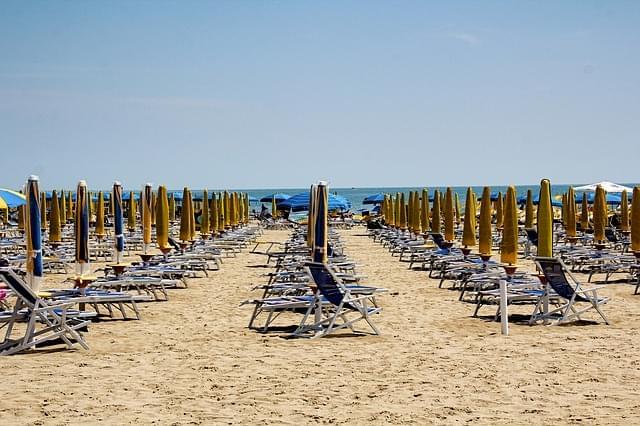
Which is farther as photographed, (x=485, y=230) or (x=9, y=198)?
(x=9, y=198)

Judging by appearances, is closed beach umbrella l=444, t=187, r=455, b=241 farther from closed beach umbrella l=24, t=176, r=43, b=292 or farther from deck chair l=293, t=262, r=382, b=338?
closed beach umbrella l=24, t=176, r=43, b=292

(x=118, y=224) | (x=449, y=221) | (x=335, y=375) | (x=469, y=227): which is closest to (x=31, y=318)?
(x=335, y=375)

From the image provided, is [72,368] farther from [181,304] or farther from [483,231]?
[483,231]

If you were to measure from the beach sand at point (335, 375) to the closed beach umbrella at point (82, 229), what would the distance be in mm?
650

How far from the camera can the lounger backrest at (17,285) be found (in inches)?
303

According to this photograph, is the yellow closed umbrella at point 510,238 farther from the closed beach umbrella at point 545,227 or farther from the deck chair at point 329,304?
the deck chair at point 329,304

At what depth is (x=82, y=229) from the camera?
9797 millimetres

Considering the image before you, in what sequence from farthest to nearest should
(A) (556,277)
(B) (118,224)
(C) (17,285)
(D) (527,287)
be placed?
(B) (118,224)
(D) (527,287)
(A) (556,277)
(C) (17,285)

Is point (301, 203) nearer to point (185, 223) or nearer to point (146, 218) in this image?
point (185, 223)

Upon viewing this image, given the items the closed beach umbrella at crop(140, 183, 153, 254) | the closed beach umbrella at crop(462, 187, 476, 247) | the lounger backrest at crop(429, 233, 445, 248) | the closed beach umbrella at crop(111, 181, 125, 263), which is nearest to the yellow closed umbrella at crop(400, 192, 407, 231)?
the lounger backrest at crop(429, 233, 445, 248)

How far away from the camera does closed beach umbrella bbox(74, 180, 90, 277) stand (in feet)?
31.6

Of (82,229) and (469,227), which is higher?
(82,229)

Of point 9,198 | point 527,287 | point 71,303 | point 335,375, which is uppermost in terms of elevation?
point 9,198

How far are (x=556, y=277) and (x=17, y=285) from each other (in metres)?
5.37
